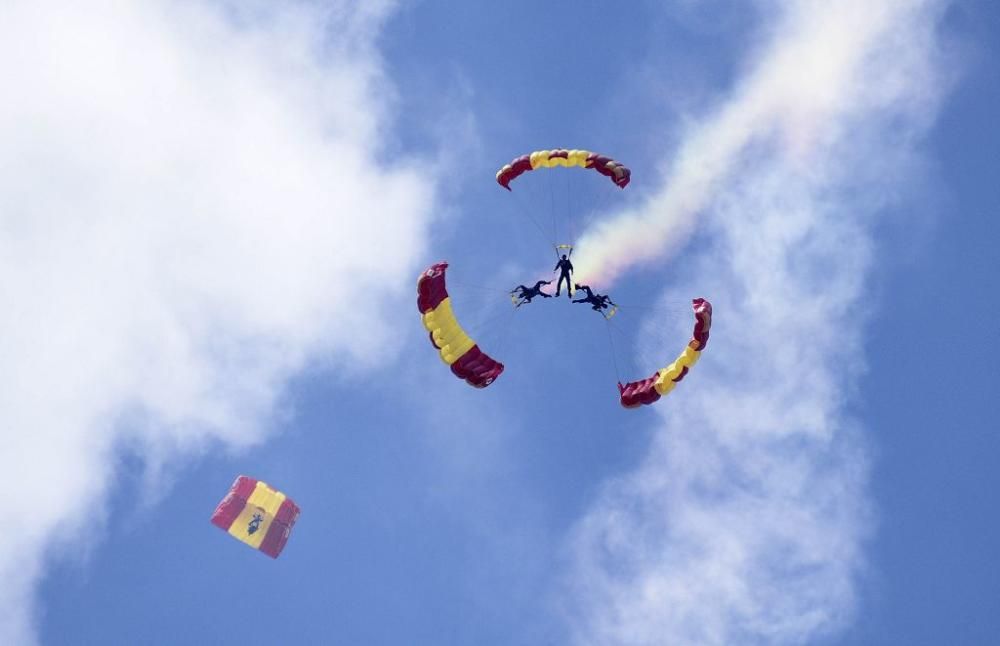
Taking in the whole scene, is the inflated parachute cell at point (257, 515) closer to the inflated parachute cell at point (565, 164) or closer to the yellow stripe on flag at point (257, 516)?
the yellow stripe on flag at point (257, 516)

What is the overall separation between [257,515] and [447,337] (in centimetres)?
1310

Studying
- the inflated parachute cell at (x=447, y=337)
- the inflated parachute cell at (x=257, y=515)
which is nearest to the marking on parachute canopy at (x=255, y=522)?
the inflated parachute cell at (x=257, y=515)

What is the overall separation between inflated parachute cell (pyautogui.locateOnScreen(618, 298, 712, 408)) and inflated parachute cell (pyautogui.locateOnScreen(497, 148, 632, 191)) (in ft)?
15.1

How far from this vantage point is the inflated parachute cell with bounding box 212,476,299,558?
55.9m

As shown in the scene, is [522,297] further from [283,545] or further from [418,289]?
[283,545]

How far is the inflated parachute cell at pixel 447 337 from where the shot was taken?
47406 millimetres

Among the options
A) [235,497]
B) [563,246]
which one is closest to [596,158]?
[563,246]

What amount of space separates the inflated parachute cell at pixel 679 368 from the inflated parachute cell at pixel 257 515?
15628mm

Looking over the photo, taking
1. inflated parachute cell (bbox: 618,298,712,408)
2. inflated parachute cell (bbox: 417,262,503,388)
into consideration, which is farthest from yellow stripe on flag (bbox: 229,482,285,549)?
inflated parachute cell (bbox: 618,298,712,408)

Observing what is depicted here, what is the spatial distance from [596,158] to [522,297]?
16.4 ft

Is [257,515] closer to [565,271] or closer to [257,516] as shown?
[257,516]

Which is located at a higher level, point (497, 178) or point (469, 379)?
point (497, 178)

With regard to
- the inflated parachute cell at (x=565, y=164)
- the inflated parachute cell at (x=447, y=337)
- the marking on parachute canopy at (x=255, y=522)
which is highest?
the inflated parachute cell at (x=565, y=164)

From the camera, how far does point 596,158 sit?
48.2 m
